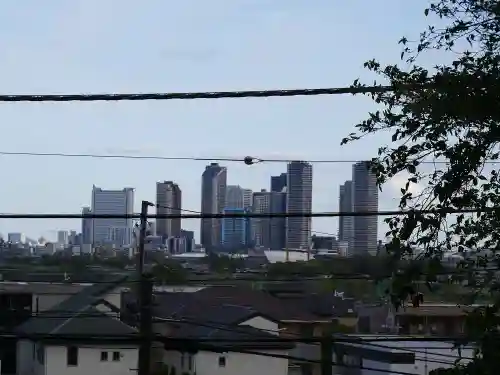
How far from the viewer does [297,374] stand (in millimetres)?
11688

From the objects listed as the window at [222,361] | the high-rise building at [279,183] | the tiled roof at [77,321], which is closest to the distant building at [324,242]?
the high-rise building at [279,183]

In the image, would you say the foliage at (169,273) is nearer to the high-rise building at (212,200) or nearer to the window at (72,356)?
the high-rise building at (212,200)

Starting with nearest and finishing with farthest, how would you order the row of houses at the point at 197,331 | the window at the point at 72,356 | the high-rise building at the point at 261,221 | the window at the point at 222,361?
1. the high-rise building at the point at 261,221
2. the row of houses at the point at 197,331
3. the window at the point at 222,361
4. the window at the point at 72,356

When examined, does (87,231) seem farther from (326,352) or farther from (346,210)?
(326,352)

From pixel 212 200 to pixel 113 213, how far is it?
1.12m

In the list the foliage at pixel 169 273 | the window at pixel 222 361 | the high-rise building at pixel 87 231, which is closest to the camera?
the high-rise building at pixel 87 231

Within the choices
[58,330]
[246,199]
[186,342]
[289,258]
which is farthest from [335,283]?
[58,330]

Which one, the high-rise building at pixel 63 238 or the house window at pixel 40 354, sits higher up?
the high-rise building at pixel 63 238

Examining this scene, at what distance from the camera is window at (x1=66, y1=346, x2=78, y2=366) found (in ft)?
37.7

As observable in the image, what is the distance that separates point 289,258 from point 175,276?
4.65ft

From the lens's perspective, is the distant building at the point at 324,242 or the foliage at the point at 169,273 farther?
the foliage at the point at 169,273

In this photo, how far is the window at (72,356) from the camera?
11.5 meters

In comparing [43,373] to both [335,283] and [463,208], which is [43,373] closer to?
[335,283]

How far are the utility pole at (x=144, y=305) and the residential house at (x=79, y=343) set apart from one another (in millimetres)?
307
